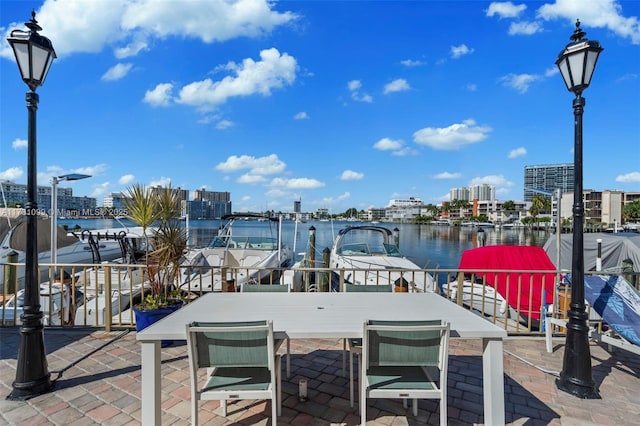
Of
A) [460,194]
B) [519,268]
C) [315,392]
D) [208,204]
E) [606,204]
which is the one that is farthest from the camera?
[460,194]

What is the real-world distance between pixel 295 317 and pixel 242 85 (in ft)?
31.8

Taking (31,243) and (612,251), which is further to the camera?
(612,251)

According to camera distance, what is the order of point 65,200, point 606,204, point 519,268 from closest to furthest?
point 519,268 → point 65,200 → point 606,204

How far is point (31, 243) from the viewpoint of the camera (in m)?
2.91

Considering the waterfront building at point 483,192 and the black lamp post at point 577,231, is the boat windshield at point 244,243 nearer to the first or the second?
the black lamp post at point 577,231

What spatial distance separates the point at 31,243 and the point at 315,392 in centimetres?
294

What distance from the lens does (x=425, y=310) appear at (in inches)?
99.7

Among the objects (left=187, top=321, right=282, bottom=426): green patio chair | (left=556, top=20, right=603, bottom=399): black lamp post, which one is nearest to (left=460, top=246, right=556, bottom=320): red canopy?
(left=556, top=20, right=603, bottom=399): black lamp post

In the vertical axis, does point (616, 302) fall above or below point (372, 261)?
above

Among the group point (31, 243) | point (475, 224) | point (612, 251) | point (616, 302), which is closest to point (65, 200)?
point (31, 243)

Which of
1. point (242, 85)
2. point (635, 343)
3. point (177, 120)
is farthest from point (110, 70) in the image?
point (635, 343)

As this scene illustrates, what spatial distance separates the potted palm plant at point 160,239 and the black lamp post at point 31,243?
3.11 feet

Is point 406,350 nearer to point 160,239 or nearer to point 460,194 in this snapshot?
point 160,239

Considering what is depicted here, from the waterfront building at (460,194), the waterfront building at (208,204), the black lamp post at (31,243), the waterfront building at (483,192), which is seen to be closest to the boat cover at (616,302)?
the black lamp post at (31,243)
